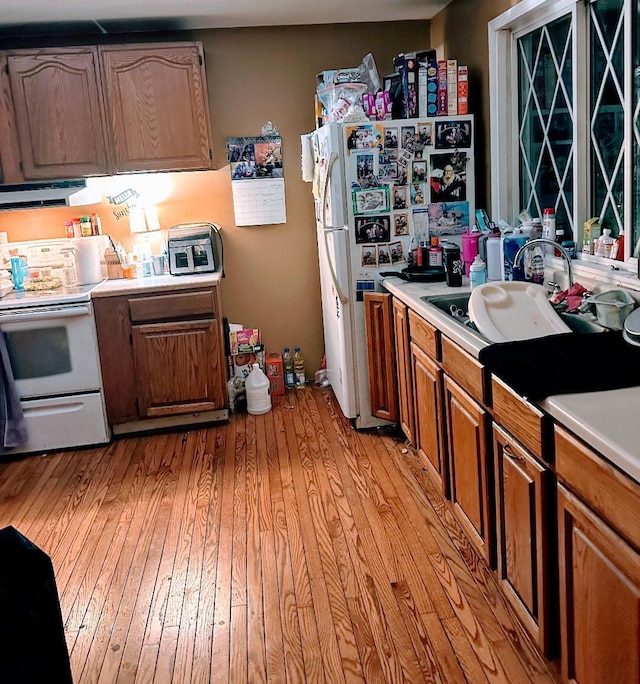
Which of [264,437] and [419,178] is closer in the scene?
[419,178]

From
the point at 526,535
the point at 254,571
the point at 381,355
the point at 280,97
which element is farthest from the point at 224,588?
the point at 280,97

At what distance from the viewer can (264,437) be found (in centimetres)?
398

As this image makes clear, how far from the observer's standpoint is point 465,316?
296 cm

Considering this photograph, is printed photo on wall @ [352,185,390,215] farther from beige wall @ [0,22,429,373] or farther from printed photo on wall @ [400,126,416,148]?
beige wall @ [0,22,429,373]

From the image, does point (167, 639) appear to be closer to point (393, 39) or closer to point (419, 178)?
point (419, 178)

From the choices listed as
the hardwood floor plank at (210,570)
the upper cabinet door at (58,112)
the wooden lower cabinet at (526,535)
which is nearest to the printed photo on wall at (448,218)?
the hardwood floor plank at (210,570)

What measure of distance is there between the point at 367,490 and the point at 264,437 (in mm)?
932

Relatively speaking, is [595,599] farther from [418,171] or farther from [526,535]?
[418,171]

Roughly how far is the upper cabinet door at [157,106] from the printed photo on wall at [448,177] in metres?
1.32

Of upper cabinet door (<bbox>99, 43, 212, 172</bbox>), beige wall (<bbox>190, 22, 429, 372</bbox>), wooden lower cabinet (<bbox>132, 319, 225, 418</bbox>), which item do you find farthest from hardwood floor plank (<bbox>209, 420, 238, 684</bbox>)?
upper cabinet door (<bbox>99, 43, 212, 172</bbox>)

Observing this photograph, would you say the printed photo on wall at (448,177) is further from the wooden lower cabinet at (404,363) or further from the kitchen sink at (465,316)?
the kitchen sink at (465,316)

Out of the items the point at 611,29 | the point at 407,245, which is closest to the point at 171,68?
the point at 407,245

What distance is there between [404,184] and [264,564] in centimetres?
195

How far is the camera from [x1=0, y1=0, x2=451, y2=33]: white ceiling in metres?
3.58
